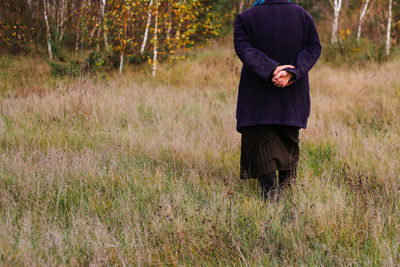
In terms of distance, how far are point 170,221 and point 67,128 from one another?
9.92 feet

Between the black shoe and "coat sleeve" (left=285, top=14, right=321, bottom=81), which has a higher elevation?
"coat sleeve" (left=285, top=14, right=321, bottom=81)

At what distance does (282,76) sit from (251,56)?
0.97 ft

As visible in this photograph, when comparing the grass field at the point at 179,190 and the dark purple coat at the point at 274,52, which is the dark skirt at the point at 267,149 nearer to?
the dark purple coat at the point at 274,52

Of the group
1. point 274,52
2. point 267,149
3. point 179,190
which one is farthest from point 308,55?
point 179,190

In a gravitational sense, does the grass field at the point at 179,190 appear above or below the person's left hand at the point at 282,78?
below

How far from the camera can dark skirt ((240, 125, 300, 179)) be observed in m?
2.94

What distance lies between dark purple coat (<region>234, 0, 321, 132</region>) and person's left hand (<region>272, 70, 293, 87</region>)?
136 millimetres

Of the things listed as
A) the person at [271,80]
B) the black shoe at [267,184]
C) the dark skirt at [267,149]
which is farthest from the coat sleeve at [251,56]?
the black shoe at [267,184]

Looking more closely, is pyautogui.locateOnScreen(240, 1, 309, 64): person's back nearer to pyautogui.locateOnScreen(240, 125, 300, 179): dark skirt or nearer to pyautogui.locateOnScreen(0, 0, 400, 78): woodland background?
pyautogui.locateOnScreen(240, 125, 300, 179): dark skirt

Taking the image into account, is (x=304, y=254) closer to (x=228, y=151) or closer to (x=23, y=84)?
(x=228, y=151)

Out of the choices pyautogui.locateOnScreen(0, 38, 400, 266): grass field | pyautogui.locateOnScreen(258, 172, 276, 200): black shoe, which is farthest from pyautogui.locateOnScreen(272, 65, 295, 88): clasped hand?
pyautogui.locateOnScreen(0, 38, 400, 266): grass field

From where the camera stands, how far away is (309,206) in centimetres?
274

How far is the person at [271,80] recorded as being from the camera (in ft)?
9.39

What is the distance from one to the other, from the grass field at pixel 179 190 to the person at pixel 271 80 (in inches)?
17.9
